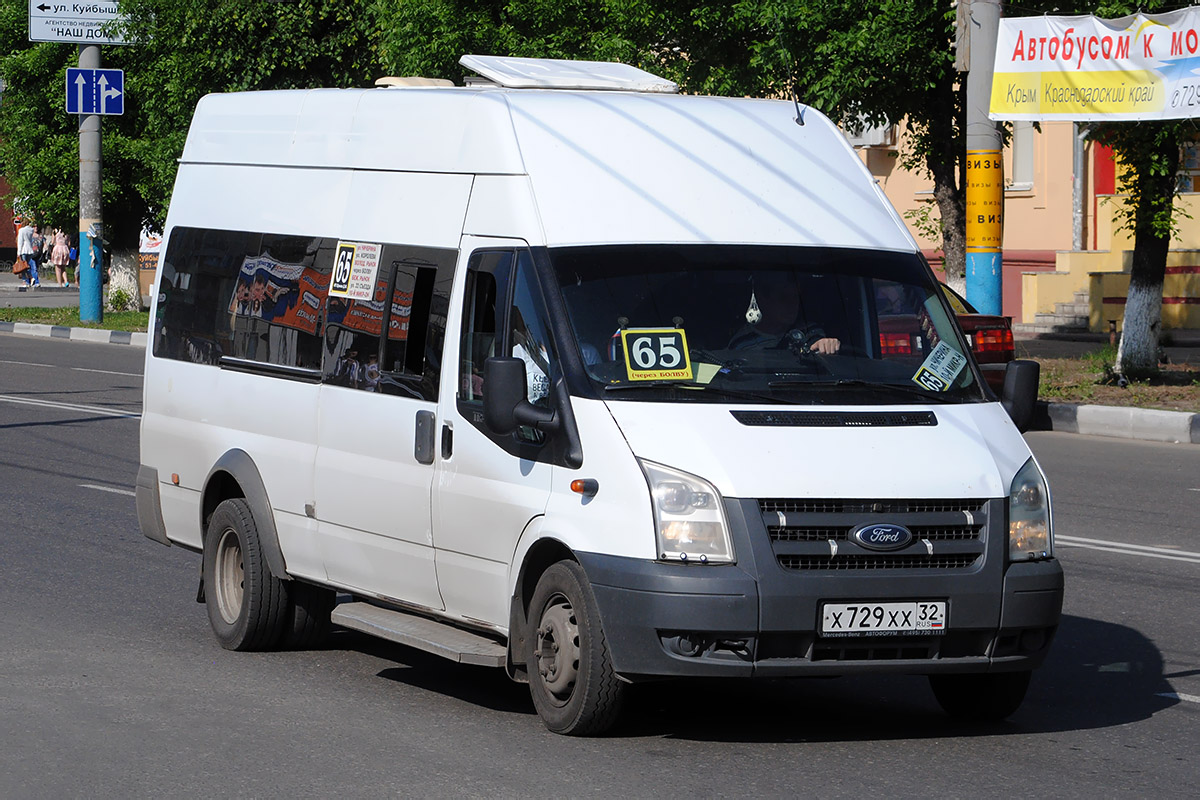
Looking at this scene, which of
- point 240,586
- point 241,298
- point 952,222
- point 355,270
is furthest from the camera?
Answer: point 952,222

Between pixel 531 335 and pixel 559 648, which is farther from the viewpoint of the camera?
pixel 531 335

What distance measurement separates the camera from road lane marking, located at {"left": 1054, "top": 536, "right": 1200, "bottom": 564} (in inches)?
414

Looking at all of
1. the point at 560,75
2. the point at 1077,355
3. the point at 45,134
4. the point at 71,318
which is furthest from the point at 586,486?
the point at 45,134

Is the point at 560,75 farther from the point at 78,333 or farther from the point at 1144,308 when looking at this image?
the point at 78,333

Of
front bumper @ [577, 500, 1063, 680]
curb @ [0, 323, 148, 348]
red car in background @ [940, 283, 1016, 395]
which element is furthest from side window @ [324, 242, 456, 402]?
curb @ [0, 323, 148, 348]

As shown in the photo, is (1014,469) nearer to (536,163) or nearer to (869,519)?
(869,519)

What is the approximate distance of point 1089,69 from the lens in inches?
719

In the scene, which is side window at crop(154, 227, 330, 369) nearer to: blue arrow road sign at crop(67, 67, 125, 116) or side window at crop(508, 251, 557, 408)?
side window at crop(508, 251, 557, 408)

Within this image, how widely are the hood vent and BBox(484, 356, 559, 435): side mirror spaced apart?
65 centimetres

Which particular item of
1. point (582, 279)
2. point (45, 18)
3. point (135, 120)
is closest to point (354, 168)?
point (582, 279)

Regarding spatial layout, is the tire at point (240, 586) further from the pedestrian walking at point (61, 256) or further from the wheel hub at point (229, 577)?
the pedestrian walking at point (61, 256)

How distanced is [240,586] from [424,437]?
1690 mm

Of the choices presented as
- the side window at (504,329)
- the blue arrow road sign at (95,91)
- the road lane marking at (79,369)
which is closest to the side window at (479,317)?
the side window at (504,329)

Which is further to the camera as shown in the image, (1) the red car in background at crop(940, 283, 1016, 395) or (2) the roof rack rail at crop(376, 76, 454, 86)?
(1) the red car in background at crop(940, 283, 1016, 395)
